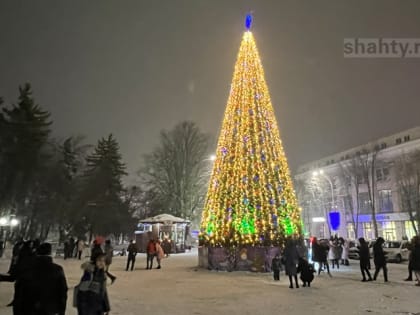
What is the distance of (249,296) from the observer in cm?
1015

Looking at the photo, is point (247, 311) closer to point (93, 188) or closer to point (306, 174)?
point (93, 188)

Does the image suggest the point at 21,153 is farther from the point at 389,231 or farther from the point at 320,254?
the point at 389,231

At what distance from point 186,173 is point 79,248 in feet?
51.4

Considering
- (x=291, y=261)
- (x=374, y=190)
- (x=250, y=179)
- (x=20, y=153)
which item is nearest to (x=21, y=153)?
(x=20, y=153)

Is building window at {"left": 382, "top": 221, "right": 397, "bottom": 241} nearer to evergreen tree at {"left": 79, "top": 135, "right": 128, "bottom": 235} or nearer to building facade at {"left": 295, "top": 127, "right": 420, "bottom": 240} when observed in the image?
building facade at {"left": 295, "top": 127, "right": 420, "bottom": 240}

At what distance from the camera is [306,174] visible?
65.4 meters

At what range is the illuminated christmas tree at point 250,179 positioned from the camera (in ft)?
53.6

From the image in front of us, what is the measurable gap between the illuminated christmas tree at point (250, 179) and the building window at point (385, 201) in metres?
35.7

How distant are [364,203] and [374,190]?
2.69 metres

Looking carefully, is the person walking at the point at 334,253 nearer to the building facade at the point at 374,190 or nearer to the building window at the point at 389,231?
the building facade at the point at 374,190

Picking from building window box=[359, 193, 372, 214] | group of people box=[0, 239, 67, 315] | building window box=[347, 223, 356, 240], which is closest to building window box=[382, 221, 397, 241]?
building window box=[359, 193, 372, 214]

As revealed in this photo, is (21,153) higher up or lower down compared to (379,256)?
higher up

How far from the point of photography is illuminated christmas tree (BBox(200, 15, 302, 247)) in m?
16.3

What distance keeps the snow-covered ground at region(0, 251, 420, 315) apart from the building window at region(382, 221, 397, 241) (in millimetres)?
35944
